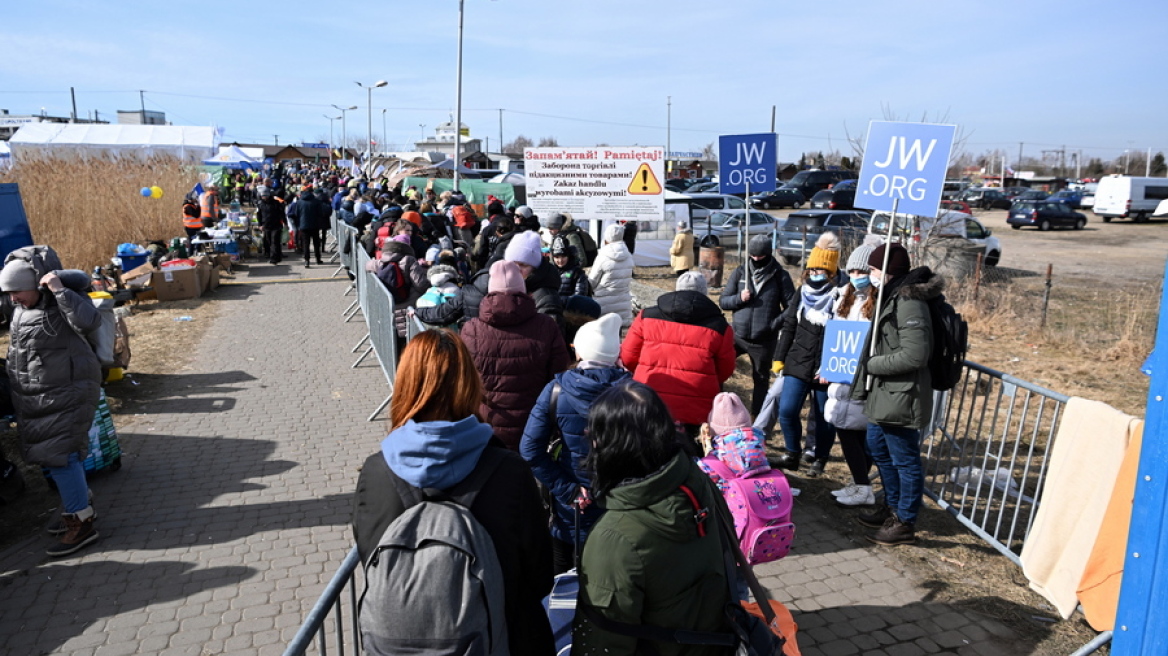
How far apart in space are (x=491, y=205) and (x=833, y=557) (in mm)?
8550

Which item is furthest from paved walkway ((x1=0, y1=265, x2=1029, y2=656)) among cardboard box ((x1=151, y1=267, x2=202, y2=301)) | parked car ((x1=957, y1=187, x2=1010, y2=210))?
parked car ((x1=957, y1=187, x2=1010, y2=210))

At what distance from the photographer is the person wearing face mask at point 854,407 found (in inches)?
211

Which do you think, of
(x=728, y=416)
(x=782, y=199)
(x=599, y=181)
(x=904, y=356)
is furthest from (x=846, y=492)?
(x=782, y=199)

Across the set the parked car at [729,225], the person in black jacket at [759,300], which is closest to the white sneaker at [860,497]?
the person in black jacket at [759,300]

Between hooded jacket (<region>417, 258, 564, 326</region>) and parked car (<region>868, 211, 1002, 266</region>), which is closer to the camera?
hooded jacket (<region>417, 258, 564, 326</region>)

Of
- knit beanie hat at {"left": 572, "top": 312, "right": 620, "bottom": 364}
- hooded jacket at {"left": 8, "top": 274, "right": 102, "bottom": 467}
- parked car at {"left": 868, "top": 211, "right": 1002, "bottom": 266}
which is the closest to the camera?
knit beanie hat at {"left": 572, "top": 312, "right": 620, "bottom": 364}

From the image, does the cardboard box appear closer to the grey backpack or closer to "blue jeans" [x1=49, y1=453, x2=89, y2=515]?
"blue jeans" [x1=49, y1=453, x2=89, y2=515]

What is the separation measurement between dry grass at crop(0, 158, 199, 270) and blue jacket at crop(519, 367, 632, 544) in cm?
1432

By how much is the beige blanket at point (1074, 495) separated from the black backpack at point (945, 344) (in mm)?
660

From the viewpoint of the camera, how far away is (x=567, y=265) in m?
7.98

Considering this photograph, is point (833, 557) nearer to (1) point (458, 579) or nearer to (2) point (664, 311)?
(2) point (664, 311)

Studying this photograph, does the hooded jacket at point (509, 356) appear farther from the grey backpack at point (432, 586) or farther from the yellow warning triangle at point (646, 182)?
the yellow warning triangle at point (646, 182)

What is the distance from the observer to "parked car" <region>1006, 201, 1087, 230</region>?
121 ft

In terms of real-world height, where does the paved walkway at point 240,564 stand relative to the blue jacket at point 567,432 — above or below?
below
